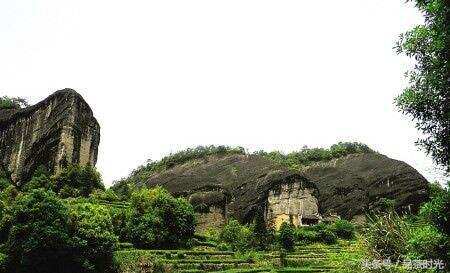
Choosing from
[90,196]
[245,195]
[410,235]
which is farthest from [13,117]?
[410,235]

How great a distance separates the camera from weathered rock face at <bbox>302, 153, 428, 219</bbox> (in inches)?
2053

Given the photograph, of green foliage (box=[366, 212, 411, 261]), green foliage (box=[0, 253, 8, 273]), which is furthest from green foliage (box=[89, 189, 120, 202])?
green foliage (box=[366, 212, 411, 261])

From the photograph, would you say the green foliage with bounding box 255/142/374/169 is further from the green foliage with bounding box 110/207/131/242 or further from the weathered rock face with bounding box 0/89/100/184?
the green foliage with bounding box 110/207/131/242

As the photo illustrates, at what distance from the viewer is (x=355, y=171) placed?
6247 centimetres

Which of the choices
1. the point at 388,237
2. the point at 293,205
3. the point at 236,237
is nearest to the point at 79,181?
the point at 236,237

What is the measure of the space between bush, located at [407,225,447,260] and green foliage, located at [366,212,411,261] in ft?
5.01

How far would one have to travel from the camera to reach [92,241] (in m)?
29.7

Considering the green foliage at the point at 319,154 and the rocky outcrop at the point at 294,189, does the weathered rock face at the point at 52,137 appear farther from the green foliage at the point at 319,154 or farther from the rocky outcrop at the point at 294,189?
the green foliage at the point at 319,154

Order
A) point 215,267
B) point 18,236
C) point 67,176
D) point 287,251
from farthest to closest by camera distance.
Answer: point 67,176 → point 287,251 → point 215,267 → point 18,236

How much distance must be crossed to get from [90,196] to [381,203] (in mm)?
28776

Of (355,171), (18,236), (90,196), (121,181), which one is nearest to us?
(18,236)

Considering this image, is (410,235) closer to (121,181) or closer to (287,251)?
(287,251)

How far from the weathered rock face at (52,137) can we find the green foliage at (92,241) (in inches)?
995

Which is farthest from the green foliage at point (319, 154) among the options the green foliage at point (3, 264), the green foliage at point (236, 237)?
the green foliage at point (3, 264)
